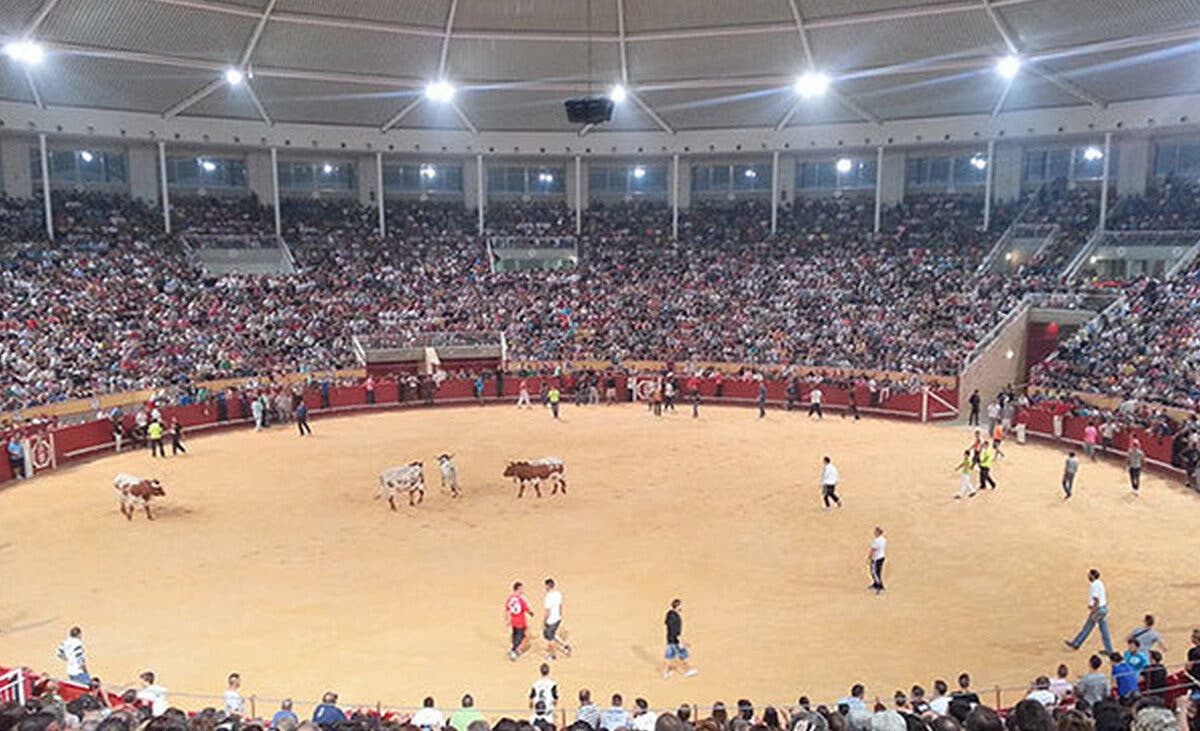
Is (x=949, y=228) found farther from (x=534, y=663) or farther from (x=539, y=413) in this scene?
(x=534, y=663)

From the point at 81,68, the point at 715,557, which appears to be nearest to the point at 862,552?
the point at 715,557

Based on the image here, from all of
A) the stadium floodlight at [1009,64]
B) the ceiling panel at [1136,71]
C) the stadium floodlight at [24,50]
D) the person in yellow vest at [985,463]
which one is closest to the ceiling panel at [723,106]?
the stadium floodlight at [1009,64]

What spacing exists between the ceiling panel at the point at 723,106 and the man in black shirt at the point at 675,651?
121ft

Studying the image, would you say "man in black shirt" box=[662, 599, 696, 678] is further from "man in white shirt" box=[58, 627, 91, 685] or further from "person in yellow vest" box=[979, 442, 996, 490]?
"person in yellow vest" box=[979, 442, 996, 490]

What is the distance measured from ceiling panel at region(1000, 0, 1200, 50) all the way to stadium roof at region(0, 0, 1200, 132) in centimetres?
7

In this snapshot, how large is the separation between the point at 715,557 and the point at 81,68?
36573mm

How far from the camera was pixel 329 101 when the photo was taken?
44562mm

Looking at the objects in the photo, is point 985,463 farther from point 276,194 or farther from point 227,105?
point 276,194

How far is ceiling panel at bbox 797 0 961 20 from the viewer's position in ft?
113

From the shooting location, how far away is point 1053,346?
36.3m

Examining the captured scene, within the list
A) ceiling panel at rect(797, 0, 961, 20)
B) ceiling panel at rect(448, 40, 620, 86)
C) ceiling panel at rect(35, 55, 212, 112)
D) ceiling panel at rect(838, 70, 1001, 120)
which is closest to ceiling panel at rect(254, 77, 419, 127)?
ceiling panel at rect(35, 55, 212, 112)

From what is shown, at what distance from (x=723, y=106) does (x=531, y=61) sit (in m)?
11.4

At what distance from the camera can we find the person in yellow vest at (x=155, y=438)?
2603cm

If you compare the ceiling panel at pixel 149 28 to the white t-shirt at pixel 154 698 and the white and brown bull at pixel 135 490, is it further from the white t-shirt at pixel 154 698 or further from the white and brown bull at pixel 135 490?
the white t-shirt at pixel 154 698
